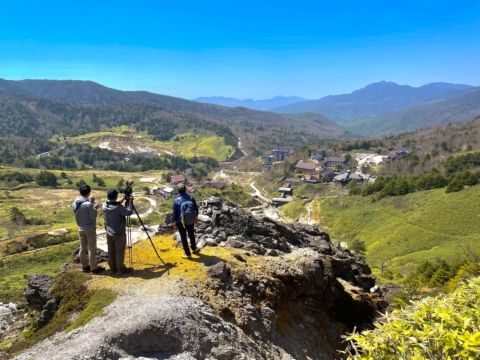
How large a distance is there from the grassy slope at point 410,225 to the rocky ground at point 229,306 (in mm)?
30285

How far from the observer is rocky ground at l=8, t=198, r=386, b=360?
24.1 ft

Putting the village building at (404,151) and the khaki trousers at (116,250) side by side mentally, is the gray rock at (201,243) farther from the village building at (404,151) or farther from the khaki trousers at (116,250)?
the village building at (404,151)

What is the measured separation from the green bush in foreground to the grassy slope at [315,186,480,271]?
3751 centimetres

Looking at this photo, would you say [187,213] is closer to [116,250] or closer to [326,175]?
[116,250]

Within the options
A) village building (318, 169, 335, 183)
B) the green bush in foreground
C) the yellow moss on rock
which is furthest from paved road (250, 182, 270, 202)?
the green bush in foreground

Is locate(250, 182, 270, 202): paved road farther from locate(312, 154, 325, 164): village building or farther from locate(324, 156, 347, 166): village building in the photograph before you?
locate(324, 156, 347, 166): village building

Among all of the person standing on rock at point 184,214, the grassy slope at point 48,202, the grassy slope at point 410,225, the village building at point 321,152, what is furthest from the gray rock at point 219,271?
the village building at point 321,152

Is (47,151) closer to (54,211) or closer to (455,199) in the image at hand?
(54,211)

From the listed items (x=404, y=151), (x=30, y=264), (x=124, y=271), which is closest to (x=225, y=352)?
(x=124, y=271)

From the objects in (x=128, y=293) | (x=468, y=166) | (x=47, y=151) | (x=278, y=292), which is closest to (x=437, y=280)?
(x=278, y=292)

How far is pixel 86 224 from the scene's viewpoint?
998cm

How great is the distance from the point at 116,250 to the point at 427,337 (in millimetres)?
8686

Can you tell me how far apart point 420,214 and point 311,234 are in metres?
42.6

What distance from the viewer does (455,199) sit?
A: 56125mm
